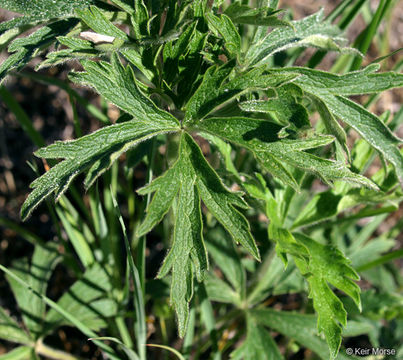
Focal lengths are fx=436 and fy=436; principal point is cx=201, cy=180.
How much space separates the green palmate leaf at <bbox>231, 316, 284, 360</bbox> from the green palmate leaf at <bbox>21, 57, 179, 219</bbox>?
106 cm

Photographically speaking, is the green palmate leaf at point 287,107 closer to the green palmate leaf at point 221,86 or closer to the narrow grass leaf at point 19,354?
the green palmate leaf at point 221,86

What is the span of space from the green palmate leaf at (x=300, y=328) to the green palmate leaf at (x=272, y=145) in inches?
32.6

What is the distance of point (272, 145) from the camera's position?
1459 millimetres

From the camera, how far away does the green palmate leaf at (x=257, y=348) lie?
1896 millimetres

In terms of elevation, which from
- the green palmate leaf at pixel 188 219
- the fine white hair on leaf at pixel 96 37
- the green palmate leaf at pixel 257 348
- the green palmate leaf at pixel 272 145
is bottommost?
the green palmate leaf at pixel 257 348

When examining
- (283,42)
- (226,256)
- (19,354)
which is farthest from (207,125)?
(19,354)

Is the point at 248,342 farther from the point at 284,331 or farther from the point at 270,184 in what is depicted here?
the point at 270,184

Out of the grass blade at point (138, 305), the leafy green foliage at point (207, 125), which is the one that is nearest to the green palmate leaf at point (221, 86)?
the leafy green foliage at point (207, 125)

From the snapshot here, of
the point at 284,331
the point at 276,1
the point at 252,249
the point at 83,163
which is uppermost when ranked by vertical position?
the point at 276,1

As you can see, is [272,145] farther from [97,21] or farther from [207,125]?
[97,21]

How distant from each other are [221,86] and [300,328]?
1187mm

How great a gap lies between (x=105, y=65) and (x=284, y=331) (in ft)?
4.52

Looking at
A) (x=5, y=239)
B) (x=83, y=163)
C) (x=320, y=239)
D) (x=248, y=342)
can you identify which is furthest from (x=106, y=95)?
(x=5, y=239)

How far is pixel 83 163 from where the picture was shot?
139 centimetres
